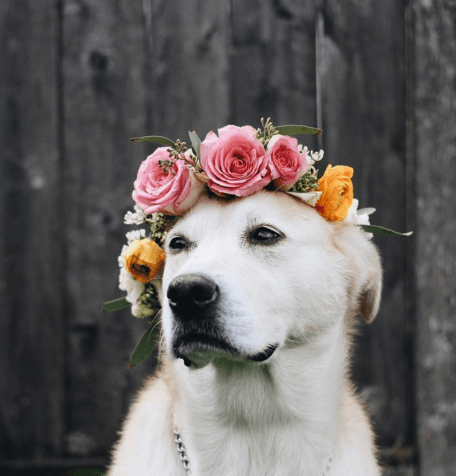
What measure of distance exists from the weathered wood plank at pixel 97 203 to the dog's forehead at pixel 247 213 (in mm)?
1293

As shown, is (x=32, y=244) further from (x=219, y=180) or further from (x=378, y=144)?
(x=378, y=144)

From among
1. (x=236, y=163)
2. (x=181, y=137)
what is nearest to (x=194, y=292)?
(x=236, y=163)

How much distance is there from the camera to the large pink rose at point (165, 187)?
2061 millimetres

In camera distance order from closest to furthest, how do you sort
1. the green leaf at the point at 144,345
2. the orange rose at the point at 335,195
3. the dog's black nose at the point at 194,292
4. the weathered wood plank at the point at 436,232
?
the dog's black nose at the point at 194,292, the orange rose at the point at 335,195, the green leaf at the point at 144,345, the weathered wood plank at the point at 436,232

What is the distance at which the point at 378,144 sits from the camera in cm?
332

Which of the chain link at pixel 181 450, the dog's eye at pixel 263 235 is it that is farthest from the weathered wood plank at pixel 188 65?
the chain link at pixel 181 450

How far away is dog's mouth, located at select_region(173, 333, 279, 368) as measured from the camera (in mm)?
1814

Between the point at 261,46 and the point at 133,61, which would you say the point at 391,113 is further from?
the point at 133,61

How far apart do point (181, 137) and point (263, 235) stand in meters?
1.45

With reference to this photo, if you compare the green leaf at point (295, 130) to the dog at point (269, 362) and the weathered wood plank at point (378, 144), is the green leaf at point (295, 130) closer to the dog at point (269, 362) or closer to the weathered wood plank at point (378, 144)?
the dog at point (269, 362)

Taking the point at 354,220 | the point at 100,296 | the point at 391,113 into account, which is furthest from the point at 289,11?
the point at 100,296

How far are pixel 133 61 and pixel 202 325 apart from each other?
199 centimetres

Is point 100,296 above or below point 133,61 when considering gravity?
below

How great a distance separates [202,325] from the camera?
1.80 m
